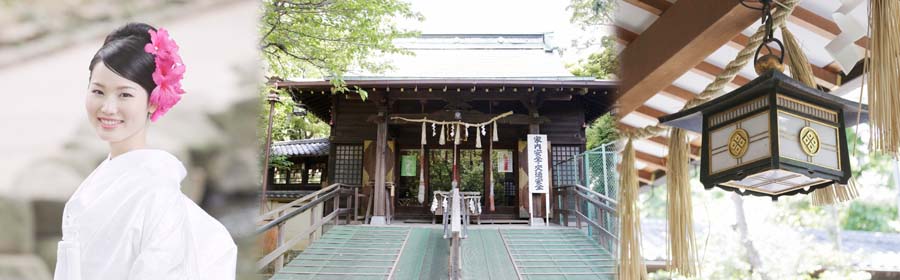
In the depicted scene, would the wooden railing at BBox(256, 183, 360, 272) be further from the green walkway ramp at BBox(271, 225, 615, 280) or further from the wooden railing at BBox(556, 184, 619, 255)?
the wooden railing at BBox(556, 184, 619, 255)

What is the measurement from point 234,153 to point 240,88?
296 mm

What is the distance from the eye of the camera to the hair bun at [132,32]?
189cm

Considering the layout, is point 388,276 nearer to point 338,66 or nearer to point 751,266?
point 338,66

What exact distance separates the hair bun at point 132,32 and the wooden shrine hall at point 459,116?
110 inches

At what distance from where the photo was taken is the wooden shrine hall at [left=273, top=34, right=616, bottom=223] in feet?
17.4

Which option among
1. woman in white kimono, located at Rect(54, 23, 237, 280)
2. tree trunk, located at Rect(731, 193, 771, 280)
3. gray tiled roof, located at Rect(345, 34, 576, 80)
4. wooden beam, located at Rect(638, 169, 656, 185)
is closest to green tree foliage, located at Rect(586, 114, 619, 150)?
gray tiled roof, located at Rect(345, 34, 576, 80)

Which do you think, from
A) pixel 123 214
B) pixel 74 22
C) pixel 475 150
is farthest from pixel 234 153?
pixel 475 150

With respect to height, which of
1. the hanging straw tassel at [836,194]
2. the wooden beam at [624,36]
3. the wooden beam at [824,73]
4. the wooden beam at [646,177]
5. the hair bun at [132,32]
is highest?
the hair bun at [132,32]

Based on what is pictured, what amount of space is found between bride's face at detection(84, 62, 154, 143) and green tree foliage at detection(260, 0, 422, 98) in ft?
3.23

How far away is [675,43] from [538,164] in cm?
395

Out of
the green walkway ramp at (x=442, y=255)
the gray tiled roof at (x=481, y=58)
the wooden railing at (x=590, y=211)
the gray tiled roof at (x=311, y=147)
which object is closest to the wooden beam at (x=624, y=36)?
the wooden railing at (x=590, y=211)

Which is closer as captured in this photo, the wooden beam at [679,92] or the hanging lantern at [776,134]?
the hanging lantern at [776,134]

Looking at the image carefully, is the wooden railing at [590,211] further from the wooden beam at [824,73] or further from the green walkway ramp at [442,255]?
the wooden beam at [824,73]

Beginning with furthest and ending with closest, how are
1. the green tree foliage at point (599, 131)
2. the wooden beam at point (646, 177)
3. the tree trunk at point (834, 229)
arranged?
the tree trunk at point (834, 229)
the green tree foliage at point (599, 131)
the wooden beam at point (646, 177)
